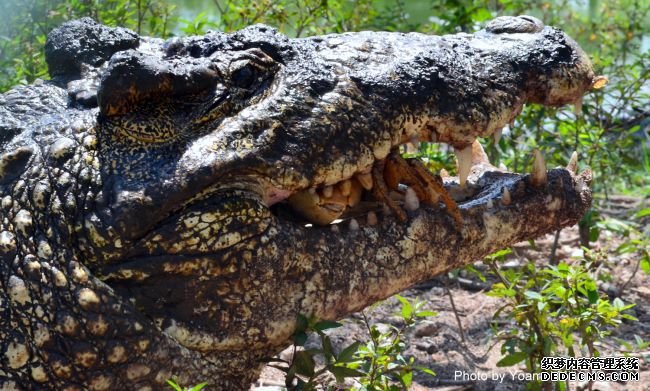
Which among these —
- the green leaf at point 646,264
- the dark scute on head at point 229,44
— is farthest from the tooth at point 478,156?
the dark scute on head at point 229,44

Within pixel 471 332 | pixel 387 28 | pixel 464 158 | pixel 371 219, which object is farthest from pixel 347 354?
pixel 387 28

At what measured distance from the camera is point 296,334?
2.90m

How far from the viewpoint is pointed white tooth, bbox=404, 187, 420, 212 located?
3211 millimetres

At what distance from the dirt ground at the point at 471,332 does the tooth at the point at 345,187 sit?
32.0 inches

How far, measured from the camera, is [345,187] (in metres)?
3.07

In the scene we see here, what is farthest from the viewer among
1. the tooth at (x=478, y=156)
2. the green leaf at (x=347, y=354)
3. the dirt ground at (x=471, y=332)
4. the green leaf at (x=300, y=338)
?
the dirt ground at (x=471, y=332)

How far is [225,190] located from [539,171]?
4.26 feet

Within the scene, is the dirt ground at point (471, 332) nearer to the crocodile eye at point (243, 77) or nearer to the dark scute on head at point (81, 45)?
the crocodile eye at point (243, 77)

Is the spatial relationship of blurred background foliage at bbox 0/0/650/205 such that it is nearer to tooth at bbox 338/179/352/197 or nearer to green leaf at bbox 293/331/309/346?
tooth at bbox 338/179/352/197

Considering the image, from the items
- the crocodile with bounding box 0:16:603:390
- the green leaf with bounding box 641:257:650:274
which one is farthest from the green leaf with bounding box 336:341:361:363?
the green leaf with bounding box 641:257:650:274

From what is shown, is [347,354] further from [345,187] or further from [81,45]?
[81,45]

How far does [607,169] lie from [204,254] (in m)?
4.02

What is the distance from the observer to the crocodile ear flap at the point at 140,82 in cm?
276

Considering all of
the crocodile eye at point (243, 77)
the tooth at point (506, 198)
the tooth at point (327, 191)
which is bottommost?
the tooth at point (327, 191)
